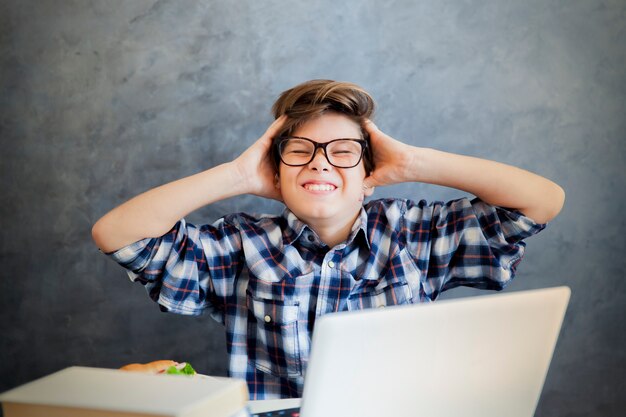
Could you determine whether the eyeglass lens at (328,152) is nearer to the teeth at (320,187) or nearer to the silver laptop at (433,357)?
the teeth at (320,187)

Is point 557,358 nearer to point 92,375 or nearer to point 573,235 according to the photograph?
point 573,235

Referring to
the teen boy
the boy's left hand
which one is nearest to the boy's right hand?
the teen boy

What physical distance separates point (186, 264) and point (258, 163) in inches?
10.8

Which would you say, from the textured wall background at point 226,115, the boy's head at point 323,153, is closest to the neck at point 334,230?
the boy's head at point 323,153

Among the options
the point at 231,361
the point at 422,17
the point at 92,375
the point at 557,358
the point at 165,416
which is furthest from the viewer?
the point at 557,358

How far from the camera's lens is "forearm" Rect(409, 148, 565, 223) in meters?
1.52

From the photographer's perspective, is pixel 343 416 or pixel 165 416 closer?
pixel 165 416

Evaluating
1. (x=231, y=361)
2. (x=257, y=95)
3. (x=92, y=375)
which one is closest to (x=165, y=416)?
(x=92, y=375)

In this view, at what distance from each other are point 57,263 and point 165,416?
1.29 metres

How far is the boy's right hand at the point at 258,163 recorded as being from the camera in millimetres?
1537

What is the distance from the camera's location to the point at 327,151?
1.50 metres

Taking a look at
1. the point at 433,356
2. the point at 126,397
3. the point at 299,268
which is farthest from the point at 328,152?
the point at 126,397

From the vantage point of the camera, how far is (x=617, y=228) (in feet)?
6.35

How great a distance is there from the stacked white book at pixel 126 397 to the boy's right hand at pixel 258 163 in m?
0.85
